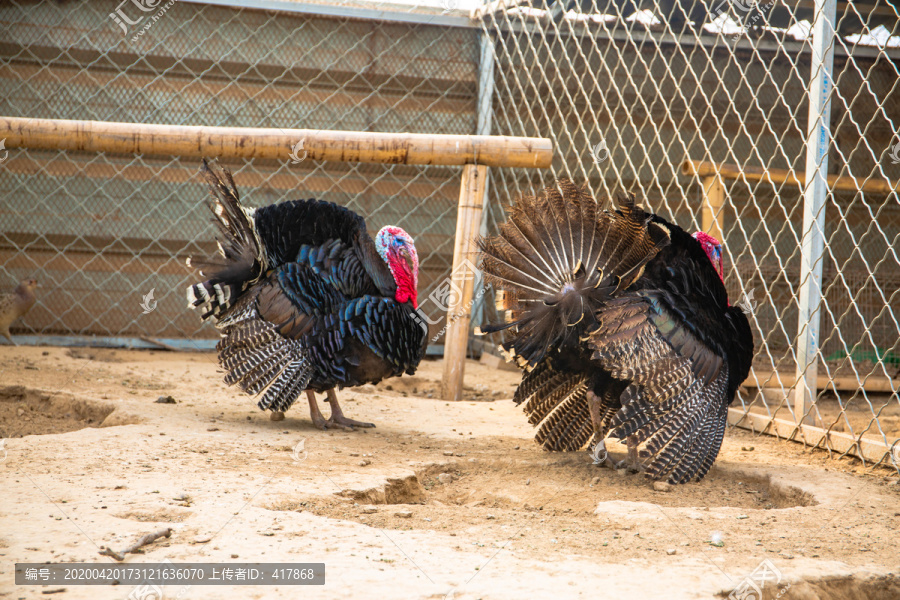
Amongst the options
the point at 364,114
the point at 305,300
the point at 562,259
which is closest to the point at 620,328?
the point at 562,259

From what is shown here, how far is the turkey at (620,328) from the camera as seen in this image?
3.11 metres

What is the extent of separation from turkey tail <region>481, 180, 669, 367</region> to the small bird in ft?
14.3

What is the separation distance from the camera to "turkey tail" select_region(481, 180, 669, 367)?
3275mm

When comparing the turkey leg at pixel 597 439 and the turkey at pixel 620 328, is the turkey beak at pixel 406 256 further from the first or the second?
the turkey leg at pixel 597 439

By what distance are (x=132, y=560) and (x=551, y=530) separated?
1282 millimetres

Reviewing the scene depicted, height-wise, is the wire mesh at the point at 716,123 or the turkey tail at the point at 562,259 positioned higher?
the wire mesh at the point at 716,123

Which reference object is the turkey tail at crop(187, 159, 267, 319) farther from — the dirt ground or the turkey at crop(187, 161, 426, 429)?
the dirt ground

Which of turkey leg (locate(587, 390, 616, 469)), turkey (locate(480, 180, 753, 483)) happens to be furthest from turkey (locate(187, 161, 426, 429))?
turkey leg (locate(587, 390, 616, 469))

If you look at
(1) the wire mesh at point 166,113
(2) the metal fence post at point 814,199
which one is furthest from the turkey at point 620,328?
(1) the wire mesh at point 166,113

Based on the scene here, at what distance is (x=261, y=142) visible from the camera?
15.8 ft

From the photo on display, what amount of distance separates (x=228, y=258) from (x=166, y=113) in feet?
10.1

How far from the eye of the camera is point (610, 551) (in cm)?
219

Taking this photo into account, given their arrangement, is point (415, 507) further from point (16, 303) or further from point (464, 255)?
point (16, 303)

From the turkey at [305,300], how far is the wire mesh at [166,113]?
2.74m
